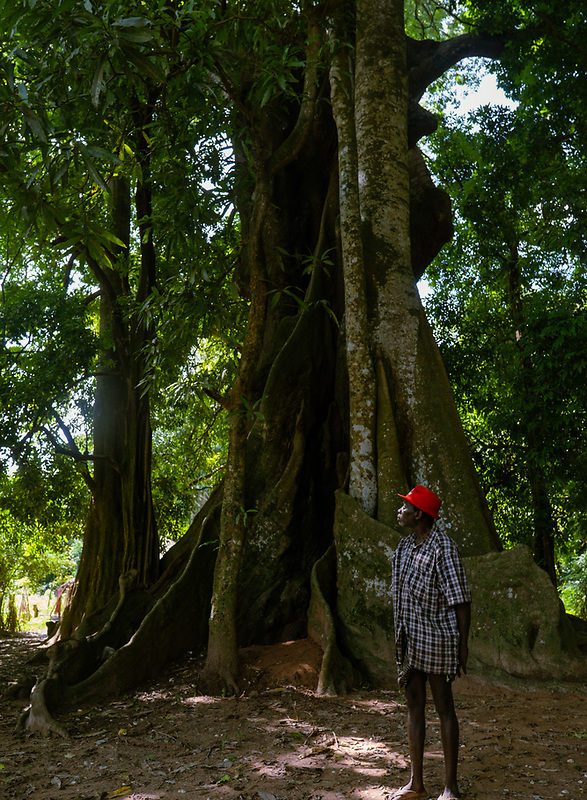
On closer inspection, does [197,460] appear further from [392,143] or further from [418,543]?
[418,543]

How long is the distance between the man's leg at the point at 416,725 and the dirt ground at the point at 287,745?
4.9 inches

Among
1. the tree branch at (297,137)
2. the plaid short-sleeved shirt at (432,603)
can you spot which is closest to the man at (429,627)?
the plaid short-sleeved shirt at (432,603)

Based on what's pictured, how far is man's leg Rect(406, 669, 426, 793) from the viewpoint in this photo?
11.5ft

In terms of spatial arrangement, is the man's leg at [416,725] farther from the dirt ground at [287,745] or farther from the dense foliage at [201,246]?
the dense foliage at [201,246]

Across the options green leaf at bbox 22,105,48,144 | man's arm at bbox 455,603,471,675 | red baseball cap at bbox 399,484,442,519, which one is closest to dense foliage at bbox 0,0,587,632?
green leaf at bbox 22,105,48,144

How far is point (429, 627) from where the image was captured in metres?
3.54

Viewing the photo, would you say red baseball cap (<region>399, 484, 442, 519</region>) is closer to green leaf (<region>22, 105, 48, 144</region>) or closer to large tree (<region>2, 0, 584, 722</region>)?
green leaf (<region>22, 105, 48, 144</region>)

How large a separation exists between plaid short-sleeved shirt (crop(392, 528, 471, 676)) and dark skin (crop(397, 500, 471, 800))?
0.05 meters

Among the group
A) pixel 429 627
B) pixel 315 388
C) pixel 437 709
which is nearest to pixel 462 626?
A: pixel 429 627

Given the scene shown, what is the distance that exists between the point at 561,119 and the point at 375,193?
4.27m

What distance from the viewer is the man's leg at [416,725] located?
352cm

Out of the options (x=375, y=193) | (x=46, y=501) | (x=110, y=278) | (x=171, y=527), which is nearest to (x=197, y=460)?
(x=171, y=527)

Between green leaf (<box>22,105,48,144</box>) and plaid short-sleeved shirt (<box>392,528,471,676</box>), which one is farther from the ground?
green leaf (<box>22,105,48,144</box>)

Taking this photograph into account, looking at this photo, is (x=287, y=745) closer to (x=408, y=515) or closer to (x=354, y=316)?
(x=408, y=515)
